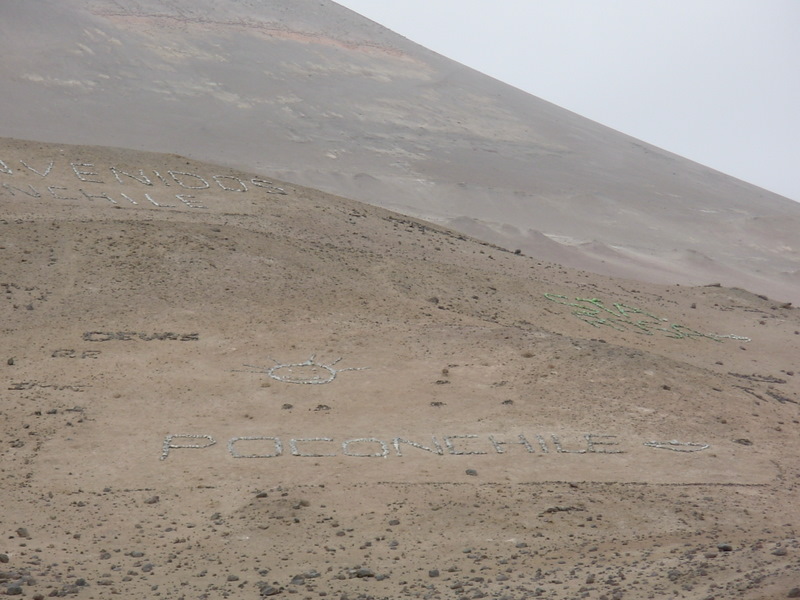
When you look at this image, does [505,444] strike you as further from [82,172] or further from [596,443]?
[82,172]

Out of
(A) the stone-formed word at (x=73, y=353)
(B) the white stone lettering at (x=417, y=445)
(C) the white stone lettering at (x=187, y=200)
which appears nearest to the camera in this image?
(B) the white stone lettering at (x=417, y=445)

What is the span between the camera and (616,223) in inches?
1473

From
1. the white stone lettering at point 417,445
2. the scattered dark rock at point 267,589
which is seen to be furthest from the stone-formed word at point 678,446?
the scattered dark rock at point 267,589

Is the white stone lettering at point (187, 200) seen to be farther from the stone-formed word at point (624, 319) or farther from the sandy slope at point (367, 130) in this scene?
the sandy slope at point (367, 130)

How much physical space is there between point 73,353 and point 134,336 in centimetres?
99

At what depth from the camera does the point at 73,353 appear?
604 inches

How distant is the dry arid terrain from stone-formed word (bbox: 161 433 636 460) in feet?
0.13

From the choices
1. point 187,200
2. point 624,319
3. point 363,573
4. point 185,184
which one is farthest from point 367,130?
point 363,573

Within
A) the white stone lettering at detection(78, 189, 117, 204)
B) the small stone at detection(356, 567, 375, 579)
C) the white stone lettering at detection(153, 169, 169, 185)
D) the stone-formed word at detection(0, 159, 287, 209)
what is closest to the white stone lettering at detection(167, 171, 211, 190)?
the stone-formed word at detection(0, 159, 287, 209)

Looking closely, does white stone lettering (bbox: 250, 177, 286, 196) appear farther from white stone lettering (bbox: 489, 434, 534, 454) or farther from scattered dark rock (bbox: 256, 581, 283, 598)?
scattered dark rock (bbox: 256, 581, 283, 598)

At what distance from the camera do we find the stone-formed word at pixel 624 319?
20.1 m

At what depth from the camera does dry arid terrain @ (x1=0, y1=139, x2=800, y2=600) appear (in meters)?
9.91

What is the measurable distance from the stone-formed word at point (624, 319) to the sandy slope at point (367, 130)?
856cm

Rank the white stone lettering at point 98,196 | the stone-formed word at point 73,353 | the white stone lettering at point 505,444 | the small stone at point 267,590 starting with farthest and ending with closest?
the white stone lettering at point 98,196
the stone-formed word at point 73,353
the white stone lettering at point 505,444
the small stone at point 267,590
